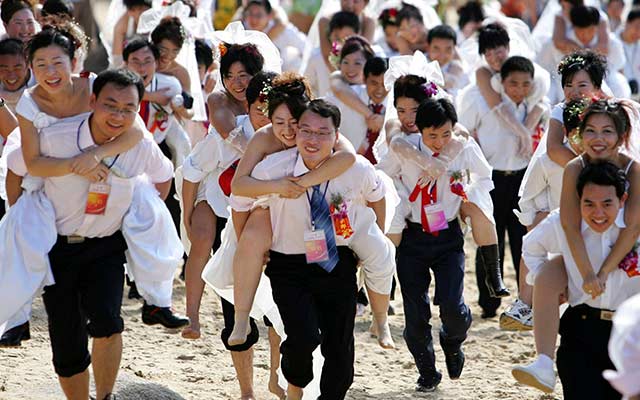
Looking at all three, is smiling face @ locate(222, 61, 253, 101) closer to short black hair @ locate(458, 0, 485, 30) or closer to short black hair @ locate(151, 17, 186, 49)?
short black hair @ locate(151, 17, 186, 49)

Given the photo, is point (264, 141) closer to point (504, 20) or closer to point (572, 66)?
point (572, 66)

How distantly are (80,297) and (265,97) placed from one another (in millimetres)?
1386

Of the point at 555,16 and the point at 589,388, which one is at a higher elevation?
the point at 555,16

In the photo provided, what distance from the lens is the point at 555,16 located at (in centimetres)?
1219

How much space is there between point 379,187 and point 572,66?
6.08 ft

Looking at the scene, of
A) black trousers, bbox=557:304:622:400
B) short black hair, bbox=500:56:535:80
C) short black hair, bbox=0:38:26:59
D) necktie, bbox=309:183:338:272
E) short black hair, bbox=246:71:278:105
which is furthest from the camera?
short black hair, bbox=500:56:535:80

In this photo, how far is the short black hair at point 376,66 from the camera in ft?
30.0

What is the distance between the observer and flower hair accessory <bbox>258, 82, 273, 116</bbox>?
21.2 feet

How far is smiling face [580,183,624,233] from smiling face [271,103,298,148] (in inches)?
57.6

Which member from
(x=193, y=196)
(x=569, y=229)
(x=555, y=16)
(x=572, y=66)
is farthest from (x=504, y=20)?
(x=569, y=229)

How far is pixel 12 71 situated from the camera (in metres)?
8.19

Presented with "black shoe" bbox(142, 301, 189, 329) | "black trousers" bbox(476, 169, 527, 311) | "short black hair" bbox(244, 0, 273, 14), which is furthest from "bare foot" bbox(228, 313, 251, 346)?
"short black hair" bbox(244, 0, 273, 14)

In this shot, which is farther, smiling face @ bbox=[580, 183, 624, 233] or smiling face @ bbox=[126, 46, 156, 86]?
smiling face @ bbox=[126, 46, 156, 86]

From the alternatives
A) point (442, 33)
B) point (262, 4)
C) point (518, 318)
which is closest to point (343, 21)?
point (442, 33)
